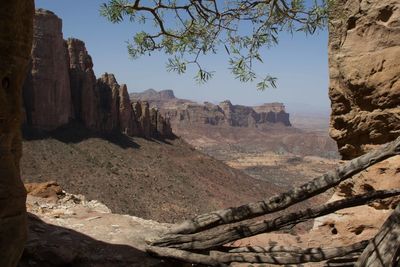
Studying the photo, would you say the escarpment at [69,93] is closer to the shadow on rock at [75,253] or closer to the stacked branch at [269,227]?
the shadow on rock at [75,253]

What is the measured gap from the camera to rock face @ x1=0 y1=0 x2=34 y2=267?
4.41m

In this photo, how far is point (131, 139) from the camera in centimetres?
6750

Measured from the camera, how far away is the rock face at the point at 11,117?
4.41 metres

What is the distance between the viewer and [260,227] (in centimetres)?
618

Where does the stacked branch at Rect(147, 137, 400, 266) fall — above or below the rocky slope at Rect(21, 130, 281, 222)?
above

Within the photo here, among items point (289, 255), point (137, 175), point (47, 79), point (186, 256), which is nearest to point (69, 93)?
point (47, 79)

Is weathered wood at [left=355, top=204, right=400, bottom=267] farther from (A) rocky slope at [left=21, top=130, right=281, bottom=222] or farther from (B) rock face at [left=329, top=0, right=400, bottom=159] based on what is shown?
(A) rocky slope at [left=21, top=130, right=281, bottom=222]

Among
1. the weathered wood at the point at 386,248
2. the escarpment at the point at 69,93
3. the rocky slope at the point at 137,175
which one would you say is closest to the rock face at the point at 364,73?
the weathered wood at the point at 386,248

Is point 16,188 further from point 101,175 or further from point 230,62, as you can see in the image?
point 101,175

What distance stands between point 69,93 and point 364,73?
2463 inches

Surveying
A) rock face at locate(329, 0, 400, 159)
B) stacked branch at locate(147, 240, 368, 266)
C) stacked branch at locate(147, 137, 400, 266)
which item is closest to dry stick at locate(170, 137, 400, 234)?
stacked branch at locate(147, 137, 400, 266)

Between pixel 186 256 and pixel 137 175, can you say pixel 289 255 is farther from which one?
pixel 137 175

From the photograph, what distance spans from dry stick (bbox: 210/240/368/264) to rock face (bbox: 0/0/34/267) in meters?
2.82

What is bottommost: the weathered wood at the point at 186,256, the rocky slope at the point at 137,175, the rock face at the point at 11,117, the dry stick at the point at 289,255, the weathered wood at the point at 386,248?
the rocky slope at the point at 137,175
